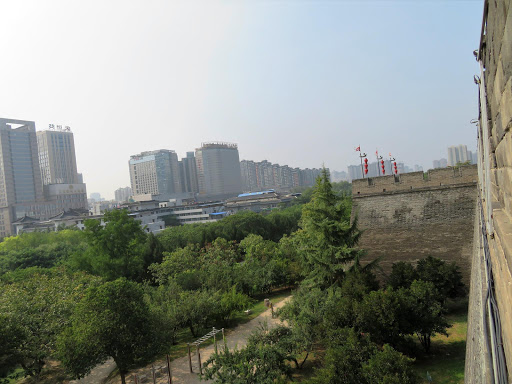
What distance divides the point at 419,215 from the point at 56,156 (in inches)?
3611

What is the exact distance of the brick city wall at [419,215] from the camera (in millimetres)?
13922

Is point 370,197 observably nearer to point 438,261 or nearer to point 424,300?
point 438,261

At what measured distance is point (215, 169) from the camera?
99125 mm

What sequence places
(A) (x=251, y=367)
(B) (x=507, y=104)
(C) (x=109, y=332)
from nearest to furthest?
(B) (x=507, y=104), (A) (x=251, y=367), (C) (x=109, y=332)

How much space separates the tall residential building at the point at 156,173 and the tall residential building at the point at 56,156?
51.4ft

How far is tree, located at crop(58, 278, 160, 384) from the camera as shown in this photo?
9.55 meters

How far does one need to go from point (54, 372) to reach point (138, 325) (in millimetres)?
4614

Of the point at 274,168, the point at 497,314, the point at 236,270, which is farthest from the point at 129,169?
the point at 497,314

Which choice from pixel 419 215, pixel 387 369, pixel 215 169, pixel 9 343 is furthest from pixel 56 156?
A: pixel 387 369

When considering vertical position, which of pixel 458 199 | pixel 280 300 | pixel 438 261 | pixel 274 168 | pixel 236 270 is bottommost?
pixel 280 300

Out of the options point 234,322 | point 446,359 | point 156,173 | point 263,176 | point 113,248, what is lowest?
point 234,322

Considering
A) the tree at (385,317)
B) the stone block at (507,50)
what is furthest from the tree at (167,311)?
the stone block at (507,50)

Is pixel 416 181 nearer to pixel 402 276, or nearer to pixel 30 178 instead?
pixel 402 276

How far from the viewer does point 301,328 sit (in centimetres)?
995
